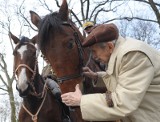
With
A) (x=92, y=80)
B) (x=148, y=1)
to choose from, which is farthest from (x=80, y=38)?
(x=148, y=1)

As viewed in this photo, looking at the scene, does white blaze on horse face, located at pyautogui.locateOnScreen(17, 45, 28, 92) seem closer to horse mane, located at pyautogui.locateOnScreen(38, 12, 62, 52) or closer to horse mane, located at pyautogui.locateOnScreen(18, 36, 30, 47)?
horse mane, located at pyautogui.locateOnScreen(18, 36, 30, 47)

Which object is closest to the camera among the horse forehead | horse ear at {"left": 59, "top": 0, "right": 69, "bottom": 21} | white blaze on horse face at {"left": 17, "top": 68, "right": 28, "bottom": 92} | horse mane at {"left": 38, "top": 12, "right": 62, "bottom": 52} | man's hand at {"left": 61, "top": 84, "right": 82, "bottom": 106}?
man's hand at {"left": 61, "top": 84, "right": 82, "bottom": 106}

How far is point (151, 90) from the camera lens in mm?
2713

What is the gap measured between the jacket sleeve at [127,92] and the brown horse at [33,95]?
3.29m

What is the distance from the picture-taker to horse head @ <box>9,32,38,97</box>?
222 inches

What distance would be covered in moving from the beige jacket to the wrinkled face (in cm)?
299

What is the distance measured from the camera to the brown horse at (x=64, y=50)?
3.81 m

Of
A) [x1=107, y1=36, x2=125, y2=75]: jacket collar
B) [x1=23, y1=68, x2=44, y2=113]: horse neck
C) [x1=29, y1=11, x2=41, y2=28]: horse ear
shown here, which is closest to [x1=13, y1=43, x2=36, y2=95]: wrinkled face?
[x1=23, y1=68, x2=44, y2=113]: horse neck

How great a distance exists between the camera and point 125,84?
2.60 m

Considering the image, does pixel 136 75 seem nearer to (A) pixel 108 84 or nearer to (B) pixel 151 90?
(B) pixel 151 90

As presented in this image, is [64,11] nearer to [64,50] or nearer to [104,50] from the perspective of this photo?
[64,50]

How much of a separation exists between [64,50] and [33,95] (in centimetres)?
247

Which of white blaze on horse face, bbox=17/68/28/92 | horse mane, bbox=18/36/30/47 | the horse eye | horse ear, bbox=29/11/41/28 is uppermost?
horse ear, bbox=29/11/41/28

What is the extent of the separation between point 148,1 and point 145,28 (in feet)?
57.5
